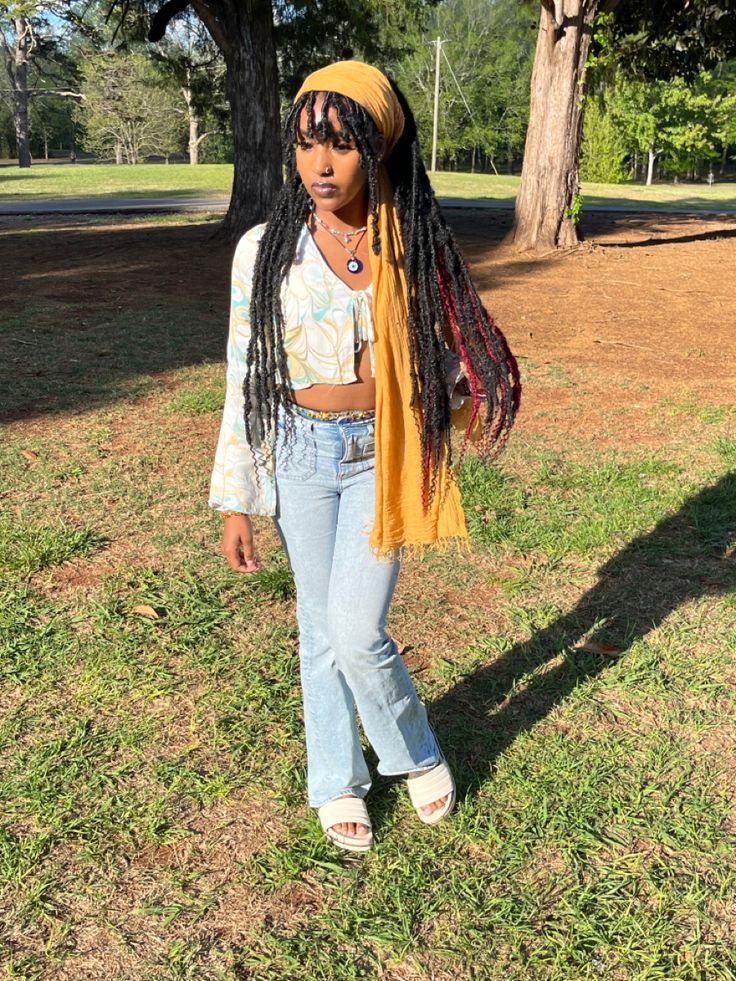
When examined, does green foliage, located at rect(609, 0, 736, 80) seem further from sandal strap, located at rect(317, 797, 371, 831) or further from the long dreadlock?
sandal strap, located at rect(317, 797, 371, 831)

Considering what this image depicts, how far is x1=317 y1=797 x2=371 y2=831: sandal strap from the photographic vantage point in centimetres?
256

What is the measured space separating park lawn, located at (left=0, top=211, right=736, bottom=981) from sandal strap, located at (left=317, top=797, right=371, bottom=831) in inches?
2.8

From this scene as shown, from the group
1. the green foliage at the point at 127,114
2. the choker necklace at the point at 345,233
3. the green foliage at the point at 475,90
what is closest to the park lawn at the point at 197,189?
the green foliage at the point at 127,114

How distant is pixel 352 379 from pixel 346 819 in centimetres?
117

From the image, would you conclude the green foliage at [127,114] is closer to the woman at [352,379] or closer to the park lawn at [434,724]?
the park lawn at [434,724]

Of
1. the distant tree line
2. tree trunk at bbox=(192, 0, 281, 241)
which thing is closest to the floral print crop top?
tree trunk at bbox=(192, 0, 281, 241)

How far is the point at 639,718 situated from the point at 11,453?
383 cm

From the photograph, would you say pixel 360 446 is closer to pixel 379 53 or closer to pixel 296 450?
pixel 296 450

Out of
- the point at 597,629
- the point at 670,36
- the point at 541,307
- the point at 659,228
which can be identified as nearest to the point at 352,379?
the point at 597,629

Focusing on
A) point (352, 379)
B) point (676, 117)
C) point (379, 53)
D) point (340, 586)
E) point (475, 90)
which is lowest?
point (340, 586)

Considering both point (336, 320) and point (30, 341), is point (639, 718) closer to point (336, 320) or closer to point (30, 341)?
point (336, 320)

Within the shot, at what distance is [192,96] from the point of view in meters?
17.7

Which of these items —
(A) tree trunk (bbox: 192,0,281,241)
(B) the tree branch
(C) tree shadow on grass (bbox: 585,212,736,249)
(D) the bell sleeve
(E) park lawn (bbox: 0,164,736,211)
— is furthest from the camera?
(E) park lawn (bbox: 0,164,736,211)

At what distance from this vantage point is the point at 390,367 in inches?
88.5
